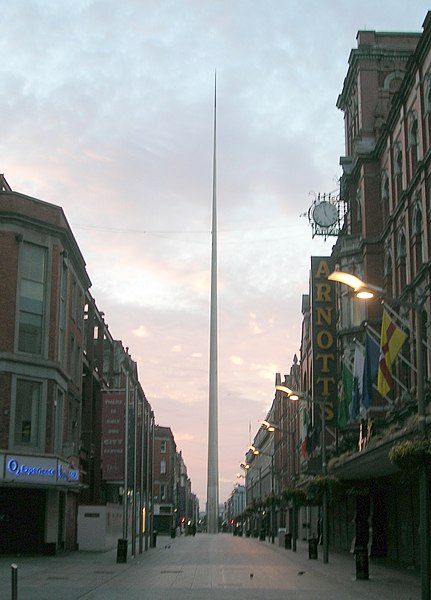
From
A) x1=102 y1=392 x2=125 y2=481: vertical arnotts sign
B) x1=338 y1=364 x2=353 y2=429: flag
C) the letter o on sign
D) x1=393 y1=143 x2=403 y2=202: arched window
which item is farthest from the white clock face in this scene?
x1=102 y1=392 x2=125 y2=481: vertical arnotts sign

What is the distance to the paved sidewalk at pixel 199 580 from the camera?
27188 mm

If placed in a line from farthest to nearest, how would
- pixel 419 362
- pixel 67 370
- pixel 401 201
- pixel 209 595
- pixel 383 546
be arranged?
pixel 67 370, pixel 383 546, pixel 401 201, pixel 209 595, pixel 419 362

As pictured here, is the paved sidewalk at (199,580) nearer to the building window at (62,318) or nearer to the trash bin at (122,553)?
the trash bin at (122,553)

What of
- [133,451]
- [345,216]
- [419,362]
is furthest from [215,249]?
[419,362]

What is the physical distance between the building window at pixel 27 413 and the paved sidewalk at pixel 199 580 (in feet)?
18.6

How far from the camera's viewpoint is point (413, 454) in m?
21.5

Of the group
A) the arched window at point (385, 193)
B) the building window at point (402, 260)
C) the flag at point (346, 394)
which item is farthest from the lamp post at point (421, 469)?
the arched window at point (385, 193)

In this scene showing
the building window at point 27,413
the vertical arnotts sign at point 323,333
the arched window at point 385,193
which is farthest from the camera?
the vertical arnotts sign at point 323,333

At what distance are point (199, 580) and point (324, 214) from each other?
33.7m

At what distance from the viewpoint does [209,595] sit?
1069 inches

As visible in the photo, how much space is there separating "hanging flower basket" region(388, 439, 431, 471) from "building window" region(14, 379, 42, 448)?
27.8m

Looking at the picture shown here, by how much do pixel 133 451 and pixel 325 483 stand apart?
13725 millimetres

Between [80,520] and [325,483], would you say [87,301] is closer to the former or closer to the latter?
[80,520]

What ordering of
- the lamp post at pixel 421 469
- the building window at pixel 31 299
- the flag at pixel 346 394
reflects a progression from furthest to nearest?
the building window at pixel 31 299 → the flag at pixel 346 394 → the lamp post at pixel 421 469
